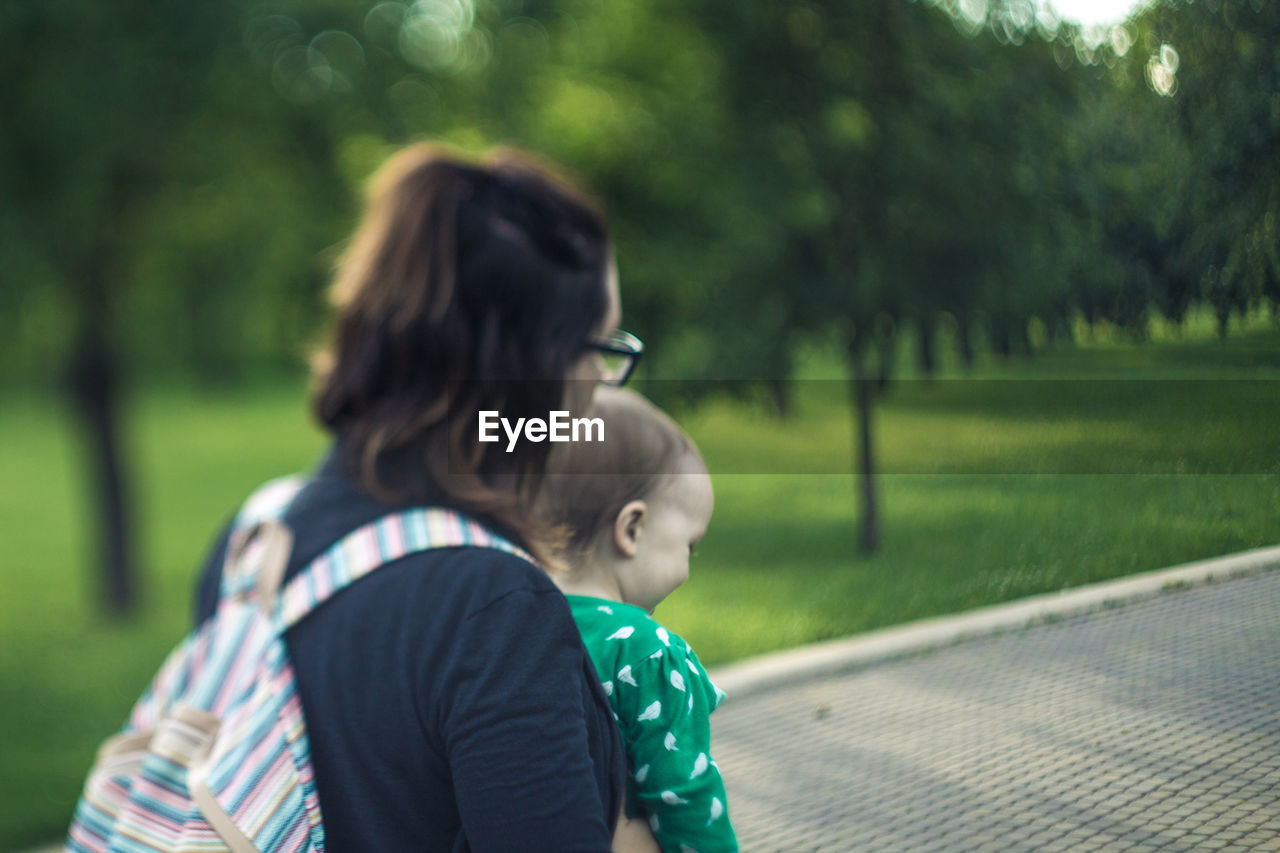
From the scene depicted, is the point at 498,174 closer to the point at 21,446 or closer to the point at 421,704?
the point at 421,704

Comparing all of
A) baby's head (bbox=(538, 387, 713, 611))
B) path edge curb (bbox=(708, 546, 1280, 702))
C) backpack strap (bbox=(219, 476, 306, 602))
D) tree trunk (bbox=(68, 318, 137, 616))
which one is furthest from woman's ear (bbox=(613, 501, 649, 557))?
tree trunk (bbox=(68, 318, 137, 616))

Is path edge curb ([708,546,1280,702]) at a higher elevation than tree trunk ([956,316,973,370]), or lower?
lower

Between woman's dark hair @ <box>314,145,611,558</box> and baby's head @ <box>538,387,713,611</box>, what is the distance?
66 millimetres

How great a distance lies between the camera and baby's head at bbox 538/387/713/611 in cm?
121

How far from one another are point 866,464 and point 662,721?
0.36 meters

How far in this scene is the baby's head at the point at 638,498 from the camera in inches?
47.6

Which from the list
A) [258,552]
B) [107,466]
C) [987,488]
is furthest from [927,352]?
[107,466]

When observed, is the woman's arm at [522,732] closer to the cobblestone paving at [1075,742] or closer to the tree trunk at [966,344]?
the cobblestone paving at [1075,742]

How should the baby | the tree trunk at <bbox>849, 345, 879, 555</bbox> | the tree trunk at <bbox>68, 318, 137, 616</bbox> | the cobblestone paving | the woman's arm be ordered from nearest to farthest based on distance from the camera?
the cobblestone paving, the woman's arm, the baby, the tree trunk at <bbox>849, 345, 879, 555</bbox>, the tree trunk at <bbox>68, 318, 137, 616</bbox>

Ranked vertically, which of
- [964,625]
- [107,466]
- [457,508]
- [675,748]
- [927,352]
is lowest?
[107,466]

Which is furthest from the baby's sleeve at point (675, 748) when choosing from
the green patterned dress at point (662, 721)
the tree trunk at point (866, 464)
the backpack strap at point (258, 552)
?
the backpack strap at point (258, 552)

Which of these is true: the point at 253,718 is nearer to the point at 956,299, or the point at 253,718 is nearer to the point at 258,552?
the point at 258,552

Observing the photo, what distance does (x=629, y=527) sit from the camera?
1.23m

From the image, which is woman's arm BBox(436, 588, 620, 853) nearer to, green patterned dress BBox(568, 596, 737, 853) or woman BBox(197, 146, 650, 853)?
woman BBox(197, 146, 650, 853)
